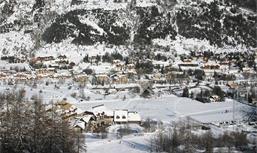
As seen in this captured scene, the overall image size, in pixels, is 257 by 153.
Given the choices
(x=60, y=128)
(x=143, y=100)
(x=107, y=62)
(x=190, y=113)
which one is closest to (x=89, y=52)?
(x=107, y=62)

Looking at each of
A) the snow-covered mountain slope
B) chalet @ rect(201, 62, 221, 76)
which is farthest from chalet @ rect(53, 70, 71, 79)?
chalet @ rect(201, 62, 221, 76)

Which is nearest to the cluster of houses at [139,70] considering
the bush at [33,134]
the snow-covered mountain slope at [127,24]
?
the snow-covered mountain slope at [127,24]

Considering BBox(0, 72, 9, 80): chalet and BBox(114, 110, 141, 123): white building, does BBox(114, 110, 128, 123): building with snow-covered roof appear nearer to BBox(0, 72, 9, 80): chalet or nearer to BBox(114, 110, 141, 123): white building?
BBox(114, 110, 141, 123): white building

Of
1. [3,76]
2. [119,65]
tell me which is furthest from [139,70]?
[3,76]

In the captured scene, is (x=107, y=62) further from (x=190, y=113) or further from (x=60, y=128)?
(x=60, y=128)

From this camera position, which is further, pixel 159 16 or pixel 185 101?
pixel 159 16

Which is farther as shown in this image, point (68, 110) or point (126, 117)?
point (68, 110)

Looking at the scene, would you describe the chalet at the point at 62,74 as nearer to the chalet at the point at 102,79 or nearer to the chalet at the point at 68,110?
the chalet at the point at 102,79

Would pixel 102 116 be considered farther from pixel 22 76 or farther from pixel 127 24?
pixel 127 24
